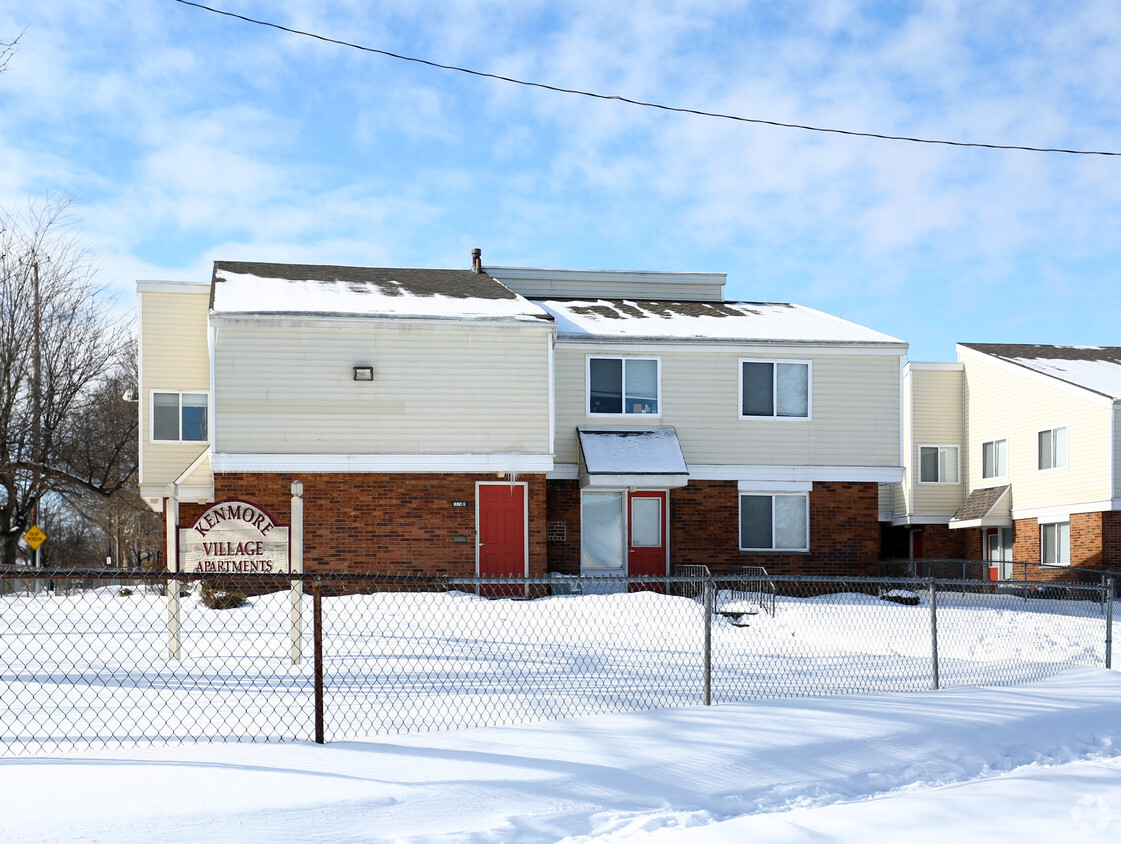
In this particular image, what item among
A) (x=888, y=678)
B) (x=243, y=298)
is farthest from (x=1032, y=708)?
(x=243, y=298)

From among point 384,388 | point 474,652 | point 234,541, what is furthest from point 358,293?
point 474,652

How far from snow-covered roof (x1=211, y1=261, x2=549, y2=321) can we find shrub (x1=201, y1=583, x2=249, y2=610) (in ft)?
16.7

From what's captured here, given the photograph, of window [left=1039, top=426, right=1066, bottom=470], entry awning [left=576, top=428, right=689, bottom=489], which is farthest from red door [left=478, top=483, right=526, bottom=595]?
window [left=1039, top=426, right=1066, bottom=470]

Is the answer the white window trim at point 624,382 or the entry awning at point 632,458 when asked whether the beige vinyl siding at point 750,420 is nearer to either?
the white window trim at point 624,382

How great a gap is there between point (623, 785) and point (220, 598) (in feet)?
45.4

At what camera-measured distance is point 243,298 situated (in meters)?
20.7

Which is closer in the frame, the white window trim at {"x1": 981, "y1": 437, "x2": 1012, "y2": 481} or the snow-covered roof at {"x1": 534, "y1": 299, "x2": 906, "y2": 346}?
the snow-covered roof at {"x1": 534, "y1": 299, "x2": 906, "y2": 346}

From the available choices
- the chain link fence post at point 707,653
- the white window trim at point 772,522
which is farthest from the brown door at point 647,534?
the chain link fence post at point 707,653

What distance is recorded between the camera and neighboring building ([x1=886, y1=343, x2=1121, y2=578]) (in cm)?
2462

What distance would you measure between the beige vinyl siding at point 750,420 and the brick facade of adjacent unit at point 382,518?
2.77 metres

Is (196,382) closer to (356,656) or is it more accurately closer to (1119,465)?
(356,656)

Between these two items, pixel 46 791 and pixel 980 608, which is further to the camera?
pixel 980 608

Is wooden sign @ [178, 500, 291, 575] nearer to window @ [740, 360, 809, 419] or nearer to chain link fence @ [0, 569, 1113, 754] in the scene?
chain link fence @ [0, 569, 1113, 754]

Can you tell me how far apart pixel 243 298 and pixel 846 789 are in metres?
17.0
